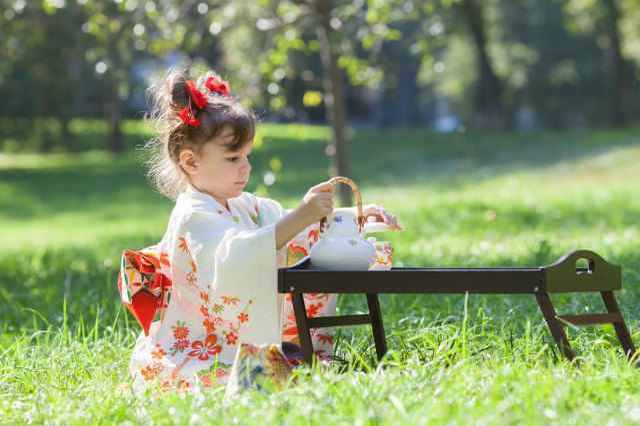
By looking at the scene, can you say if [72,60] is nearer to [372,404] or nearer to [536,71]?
[536,71]

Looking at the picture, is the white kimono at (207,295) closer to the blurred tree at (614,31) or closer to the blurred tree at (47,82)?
the blurred tree at (47,82)

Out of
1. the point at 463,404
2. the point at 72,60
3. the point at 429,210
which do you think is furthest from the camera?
the point at 72,60

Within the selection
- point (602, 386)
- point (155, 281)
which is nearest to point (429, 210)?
point (155, 281)

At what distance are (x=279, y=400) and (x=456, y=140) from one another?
71.9 ft

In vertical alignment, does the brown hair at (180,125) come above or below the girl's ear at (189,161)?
above

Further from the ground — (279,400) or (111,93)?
(111,93)

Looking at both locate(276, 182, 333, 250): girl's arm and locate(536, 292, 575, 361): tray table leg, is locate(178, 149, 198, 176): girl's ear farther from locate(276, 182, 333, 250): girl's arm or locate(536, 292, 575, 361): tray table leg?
locate(536, 292, 575, 361): tray table leg

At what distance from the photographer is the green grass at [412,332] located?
2645 mm

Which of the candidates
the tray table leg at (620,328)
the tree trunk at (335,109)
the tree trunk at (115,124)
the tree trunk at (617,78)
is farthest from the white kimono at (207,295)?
the tree trunk at (617,78)

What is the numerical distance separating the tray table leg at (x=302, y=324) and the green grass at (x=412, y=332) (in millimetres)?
106

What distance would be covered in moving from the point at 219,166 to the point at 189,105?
0.74 feet

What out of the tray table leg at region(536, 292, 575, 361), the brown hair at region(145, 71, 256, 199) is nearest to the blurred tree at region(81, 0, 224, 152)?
the brown hair at region(145, 71, 256, 199)

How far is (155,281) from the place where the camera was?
3.62 m

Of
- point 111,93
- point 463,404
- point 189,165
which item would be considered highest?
point 111,93
